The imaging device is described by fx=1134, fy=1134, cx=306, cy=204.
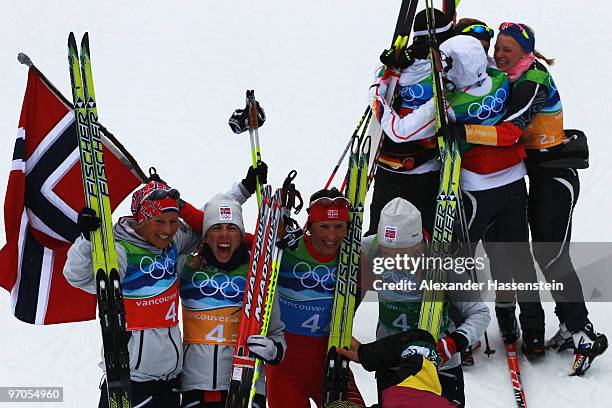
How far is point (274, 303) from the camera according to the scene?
18.0 ft

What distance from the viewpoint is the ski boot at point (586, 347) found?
21.5ft

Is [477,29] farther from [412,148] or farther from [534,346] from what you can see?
[534,346]

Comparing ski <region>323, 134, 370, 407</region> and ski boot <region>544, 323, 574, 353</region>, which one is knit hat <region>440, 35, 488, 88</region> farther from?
ski boot <region>544, 323, 574, 353</region>

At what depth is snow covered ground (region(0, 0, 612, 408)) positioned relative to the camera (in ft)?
31.9

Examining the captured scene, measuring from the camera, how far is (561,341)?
22.3ft

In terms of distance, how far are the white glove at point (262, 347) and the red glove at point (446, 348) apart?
793 millimetres

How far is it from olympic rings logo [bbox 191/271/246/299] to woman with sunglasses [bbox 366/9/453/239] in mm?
1520

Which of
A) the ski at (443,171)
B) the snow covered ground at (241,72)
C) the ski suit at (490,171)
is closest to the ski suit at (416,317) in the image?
the ski at (443,171)

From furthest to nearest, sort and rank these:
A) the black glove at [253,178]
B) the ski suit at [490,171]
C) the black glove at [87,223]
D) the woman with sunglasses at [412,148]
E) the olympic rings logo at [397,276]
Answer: the woman with sunglasses at [412,148] → the ski suit at [490,171] → the black glove at [253,178] → the olympic rings logo at [397,276] → the black glove at [87,223]

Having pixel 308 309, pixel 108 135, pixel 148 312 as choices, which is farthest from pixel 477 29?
pixel 148 312

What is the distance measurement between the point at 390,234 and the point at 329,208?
33cm

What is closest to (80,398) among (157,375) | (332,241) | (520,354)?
(157,375)

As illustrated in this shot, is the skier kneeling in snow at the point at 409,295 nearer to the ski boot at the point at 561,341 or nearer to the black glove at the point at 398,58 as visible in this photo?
the black glove at the point at 398,58

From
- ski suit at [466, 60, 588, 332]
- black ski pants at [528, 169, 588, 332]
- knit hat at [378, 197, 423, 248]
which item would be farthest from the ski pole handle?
black ski pants at [528, 169, 588, 332]
